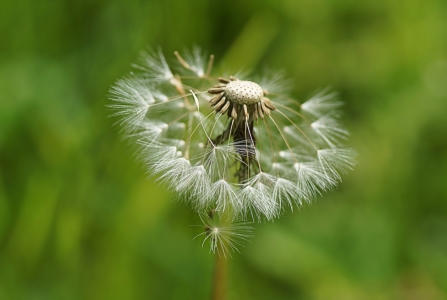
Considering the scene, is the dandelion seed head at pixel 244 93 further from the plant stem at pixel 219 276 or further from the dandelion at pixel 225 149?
the plant stem at pixel 219 276

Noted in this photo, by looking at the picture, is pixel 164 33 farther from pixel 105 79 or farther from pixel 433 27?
pixel 433 27

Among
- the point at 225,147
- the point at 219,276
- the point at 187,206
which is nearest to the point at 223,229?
the point at 219,276

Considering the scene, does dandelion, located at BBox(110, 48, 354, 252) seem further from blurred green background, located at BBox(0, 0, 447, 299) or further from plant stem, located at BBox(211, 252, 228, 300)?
blurred green background, located at BBox(0, 0, 447, 299)

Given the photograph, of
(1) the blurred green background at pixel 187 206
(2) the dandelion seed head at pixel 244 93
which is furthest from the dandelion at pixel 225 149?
(1) the blurred green background at pixel 187 206

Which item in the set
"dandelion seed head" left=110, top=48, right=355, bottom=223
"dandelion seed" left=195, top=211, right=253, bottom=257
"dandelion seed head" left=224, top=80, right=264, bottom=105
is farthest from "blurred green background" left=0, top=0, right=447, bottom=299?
"dandelion seed head" left=224, top=80, right=264, bottom=105

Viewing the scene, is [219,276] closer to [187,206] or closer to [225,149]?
[225,149]
